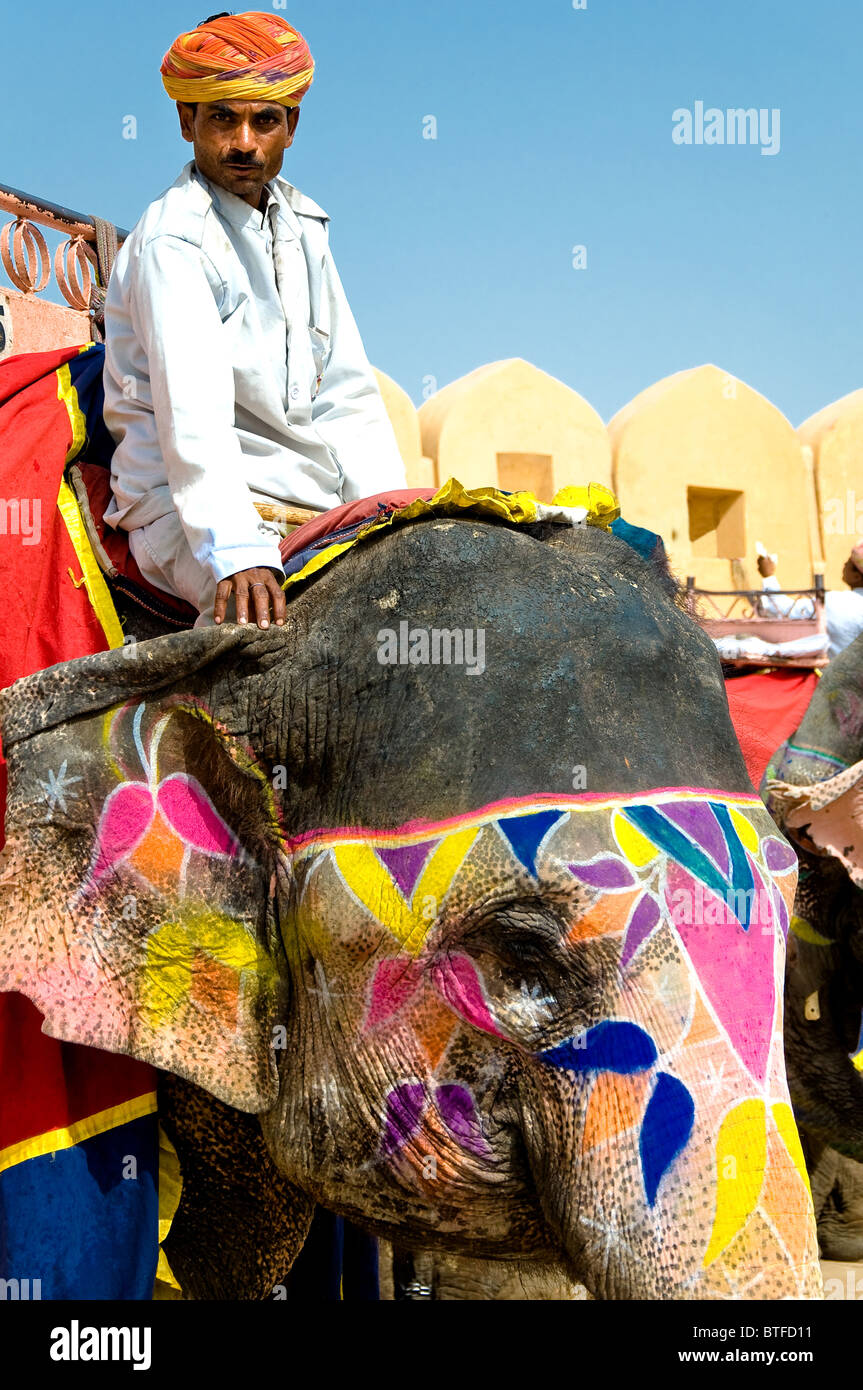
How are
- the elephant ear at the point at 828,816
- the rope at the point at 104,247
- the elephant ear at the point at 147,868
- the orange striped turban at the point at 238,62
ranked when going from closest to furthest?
the elephant ear at the point at 147,868 < the orange striped turban at the point at 238,62 < the rope at the point at 104,247 < the elephant ear at the point at 828,816

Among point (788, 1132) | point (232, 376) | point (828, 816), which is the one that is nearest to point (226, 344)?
point (232, 376)

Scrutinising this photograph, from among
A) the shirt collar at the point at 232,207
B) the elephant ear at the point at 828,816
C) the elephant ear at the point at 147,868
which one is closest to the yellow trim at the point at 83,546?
the elephant ear at the point at 147,868

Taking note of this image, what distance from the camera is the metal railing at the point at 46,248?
3.80 m

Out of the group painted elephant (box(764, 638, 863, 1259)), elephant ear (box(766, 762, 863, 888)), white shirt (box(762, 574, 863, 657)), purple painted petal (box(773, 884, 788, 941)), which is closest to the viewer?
purple painted petal (box(773, 884, 788, 941))

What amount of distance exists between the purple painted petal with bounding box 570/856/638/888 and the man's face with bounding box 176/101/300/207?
1.31 m

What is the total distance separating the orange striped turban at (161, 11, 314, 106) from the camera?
2.38m

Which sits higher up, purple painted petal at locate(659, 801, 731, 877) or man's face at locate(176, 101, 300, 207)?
man's face at locate(176, 101, 300, 207)

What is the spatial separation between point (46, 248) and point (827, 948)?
109 inches

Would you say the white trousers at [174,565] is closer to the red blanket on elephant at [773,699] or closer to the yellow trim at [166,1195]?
the yellow trim at [166,1195]

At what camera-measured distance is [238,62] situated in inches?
93.5

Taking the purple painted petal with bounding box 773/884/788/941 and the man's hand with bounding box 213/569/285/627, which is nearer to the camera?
the purple painted petal with bounding box 773/884/788/941

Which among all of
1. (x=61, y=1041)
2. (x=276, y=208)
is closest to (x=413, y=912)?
(x=61, y=1041)

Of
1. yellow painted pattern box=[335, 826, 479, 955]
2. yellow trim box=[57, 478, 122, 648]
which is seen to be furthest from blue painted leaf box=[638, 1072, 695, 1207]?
yellow trim box=[57, 478, 122, 648]

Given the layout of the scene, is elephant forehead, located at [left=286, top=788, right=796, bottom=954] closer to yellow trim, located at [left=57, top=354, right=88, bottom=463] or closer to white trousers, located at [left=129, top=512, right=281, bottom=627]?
white trousers, located at [left=129, top=512, right=281, bottom=627]
